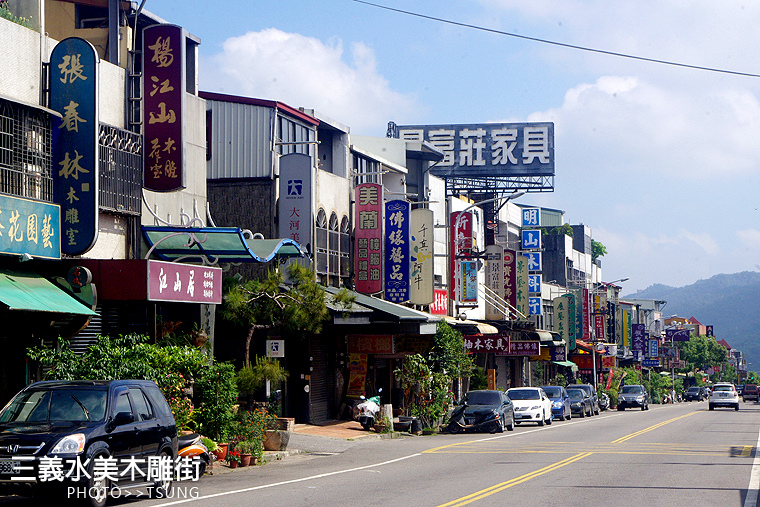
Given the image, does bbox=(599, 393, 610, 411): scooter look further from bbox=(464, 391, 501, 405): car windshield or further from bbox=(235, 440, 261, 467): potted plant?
bbox=(235, 440, 261, 467): potted plant

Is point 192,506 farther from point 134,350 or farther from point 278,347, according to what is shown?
point 278,347

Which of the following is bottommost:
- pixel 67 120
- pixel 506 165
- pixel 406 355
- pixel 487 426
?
pixel 487 426

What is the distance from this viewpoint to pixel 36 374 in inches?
726

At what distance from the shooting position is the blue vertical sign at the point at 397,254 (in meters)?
35.0

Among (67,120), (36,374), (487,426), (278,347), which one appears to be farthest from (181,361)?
(487,426)

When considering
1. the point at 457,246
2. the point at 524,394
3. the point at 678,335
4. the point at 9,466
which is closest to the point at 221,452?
the point at 9,466

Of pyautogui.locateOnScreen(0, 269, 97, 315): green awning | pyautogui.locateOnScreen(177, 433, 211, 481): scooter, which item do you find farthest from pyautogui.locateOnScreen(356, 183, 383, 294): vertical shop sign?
pyautogui.locateOnScreen(177, 433, 211, 481): scooter

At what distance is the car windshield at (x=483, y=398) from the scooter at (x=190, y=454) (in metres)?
17.6

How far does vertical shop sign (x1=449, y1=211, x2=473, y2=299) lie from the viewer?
44.3 m

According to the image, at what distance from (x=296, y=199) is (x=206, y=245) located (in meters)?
7.59

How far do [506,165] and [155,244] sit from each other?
162 feet

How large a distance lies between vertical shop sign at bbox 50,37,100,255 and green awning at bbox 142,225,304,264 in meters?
2.89

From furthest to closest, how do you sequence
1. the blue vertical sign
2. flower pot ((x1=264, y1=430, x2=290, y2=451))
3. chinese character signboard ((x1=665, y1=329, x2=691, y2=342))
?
chinese character signboard ((x1=665, y1=329, x2=691, y2=342)) < the blue vertical sign < flower pot ((x1=264, y1=430, x2=290, y2=451))

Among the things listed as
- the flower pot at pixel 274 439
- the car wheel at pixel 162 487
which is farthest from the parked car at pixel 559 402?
the car wheel at pixel 162 487
